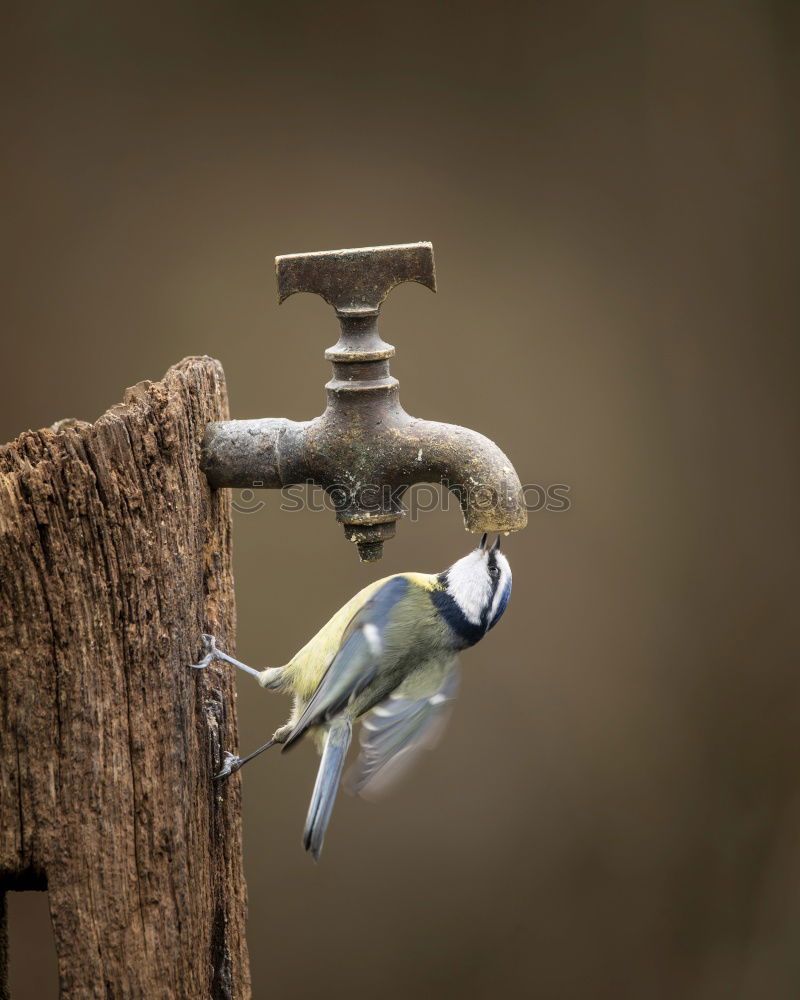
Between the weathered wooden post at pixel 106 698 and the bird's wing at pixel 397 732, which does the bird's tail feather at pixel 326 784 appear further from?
the weathered wooden post at pixel 106 698

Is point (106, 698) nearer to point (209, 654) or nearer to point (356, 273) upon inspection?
point (209, 654)

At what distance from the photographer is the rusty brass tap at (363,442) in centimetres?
105

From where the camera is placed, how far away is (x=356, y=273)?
3.44 ft

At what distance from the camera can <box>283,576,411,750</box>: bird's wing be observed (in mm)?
1278

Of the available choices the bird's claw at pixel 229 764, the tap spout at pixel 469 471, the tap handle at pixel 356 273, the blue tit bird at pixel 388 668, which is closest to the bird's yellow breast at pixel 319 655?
the blue tit bird at pixel 388 668

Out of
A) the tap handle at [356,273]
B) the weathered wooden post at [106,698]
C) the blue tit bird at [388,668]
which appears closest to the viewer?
the weathered wooden post at [106,698]

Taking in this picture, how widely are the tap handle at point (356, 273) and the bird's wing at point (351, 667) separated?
46 cm

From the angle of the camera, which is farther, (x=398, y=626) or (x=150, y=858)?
(x=398, y=626)

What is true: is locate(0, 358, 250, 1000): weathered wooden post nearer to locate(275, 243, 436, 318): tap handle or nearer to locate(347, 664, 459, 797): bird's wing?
locate(275, 243, 436, 318): tap handle

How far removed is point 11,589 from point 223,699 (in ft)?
0.96

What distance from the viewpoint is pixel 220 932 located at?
3.57 ft

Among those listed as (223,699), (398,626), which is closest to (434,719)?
(398,626)

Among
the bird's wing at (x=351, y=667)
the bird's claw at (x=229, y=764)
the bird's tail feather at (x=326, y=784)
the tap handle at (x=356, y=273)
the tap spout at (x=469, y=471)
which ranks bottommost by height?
the bird's tail feather at (x=326, y=784)

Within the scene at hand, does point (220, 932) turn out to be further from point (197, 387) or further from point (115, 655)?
point (197, 387)
